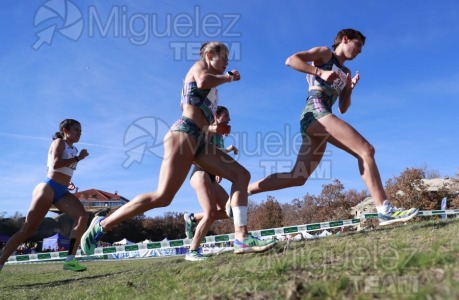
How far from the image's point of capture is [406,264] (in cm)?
226

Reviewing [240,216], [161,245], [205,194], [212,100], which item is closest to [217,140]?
[205,194]

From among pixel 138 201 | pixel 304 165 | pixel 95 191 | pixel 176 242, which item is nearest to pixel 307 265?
pixel 138 201

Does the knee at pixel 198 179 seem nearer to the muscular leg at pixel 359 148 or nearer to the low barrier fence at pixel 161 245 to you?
the muscular leg at pixel 359 148

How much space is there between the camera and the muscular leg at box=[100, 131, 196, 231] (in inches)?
159

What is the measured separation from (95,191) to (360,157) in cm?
8968

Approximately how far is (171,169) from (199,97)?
0.81 metres

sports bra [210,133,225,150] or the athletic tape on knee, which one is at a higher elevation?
sports bra [210,133,225,150]

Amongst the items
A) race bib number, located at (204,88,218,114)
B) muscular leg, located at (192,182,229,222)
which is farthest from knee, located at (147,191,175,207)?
muscular leg, located at (192,182,229,222)

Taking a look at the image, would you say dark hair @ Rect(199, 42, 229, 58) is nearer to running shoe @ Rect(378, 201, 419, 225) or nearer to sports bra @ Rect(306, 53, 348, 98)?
sports bra @ Rect(306, 53, 348, 98)

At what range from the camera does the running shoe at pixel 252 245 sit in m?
4.04

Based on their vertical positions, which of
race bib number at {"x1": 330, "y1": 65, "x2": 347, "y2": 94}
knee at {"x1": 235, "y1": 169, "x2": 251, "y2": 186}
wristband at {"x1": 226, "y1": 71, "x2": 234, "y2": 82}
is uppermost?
race bib number at {"x1": 330, "y1": 65, "x2": 347, "y2": 94}

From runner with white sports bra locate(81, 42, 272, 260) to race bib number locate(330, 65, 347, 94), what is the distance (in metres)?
1.40

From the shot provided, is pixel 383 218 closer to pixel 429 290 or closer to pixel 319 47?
pixel 319 47

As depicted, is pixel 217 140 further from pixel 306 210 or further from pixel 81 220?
pixel 306 210
